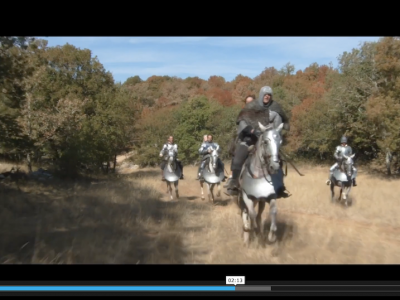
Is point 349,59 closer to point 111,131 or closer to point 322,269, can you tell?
point 111,131

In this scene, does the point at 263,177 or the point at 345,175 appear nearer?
the point at 263,177

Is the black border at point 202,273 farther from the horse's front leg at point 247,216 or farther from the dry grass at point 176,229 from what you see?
the horse's front leg at point 247,216

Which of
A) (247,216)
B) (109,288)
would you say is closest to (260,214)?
(247,216)

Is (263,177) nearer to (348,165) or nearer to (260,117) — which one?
(260,117)

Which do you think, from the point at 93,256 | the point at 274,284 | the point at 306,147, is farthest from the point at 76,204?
the point at 306,147

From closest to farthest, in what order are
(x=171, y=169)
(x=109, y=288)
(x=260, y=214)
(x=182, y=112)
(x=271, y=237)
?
1. (x=109, y=288)
2. (x=271, y=237)
3. (x=260, y=214)
4. (x=171, y=169)
5. (x=182, y=112)

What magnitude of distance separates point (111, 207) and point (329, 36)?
7.06 m

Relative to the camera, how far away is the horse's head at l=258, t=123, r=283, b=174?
6.04 m

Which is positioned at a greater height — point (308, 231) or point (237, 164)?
point (237, 164)

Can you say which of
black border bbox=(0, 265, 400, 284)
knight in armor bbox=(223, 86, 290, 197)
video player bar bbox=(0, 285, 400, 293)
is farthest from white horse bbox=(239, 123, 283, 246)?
video player bar bbox=(0, 285, 400, 293)

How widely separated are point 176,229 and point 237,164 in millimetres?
1708

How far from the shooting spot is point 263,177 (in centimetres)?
664

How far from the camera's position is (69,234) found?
705cm

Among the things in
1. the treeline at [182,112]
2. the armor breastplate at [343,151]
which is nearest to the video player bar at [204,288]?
the armor breastplate at [343,151]
